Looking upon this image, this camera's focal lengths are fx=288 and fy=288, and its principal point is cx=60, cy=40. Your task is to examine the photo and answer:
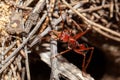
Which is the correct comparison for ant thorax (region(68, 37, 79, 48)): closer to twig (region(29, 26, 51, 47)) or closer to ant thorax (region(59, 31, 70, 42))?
ant thorax (region(59, 31, 70, 42))

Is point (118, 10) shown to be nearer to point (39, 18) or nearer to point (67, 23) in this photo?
point (67, 23)

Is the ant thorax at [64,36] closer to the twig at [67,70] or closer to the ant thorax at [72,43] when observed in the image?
the ant thorax at [72,43]

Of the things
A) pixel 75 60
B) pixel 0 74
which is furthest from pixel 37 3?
pixel 75 60

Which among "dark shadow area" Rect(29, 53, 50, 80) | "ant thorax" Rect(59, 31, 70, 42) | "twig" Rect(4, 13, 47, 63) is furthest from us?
"dark shadow area" Rect(29, 53, 50, 80)

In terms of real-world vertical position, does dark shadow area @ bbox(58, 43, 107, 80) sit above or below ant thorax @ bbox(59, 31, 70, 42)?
below

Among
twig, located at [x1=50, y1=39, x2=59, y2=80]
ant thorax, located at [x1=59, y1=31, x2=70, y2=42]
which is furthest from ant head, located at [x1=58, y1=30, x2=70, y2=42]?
twig, located at [x1=50, y1=39, x2=59, y2=80]

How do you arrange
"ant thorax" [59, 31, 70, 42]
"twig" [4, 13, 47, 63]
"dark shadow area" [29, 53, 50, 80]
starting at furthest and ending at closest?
"dark shadow area" [29, 53, 50, 80] < "ant thorax" [59, 31, 70, 42] < "twig" [4, 13, 47, 63]

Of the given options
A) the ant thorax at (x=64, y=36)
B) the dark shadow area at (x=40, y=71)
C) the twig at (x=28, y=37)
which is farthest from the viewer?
the dark shadow area at (x=40, y=71)

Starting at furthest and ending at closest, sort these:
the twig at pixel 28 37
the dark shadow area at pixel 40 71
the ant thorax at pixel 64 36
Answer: the dark shadow area at pixel 40 71
the ant thorax at pixel 64 36
the twig at pixel 28 37

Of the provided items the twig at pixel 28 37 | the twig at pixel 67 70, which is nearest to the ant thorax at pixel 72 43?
the twig at pixel 67 70

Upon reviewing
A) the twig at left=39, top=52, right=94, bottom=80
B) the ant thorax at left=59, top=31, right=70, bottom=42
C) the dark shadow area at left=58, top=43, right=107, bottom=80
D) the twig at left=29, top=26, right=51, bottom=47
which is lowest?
the dark shadow area at left=58, top=43, right=107, bottom=80

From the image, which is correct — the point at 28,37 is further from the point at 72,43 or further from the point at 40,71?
the point at 40,71
